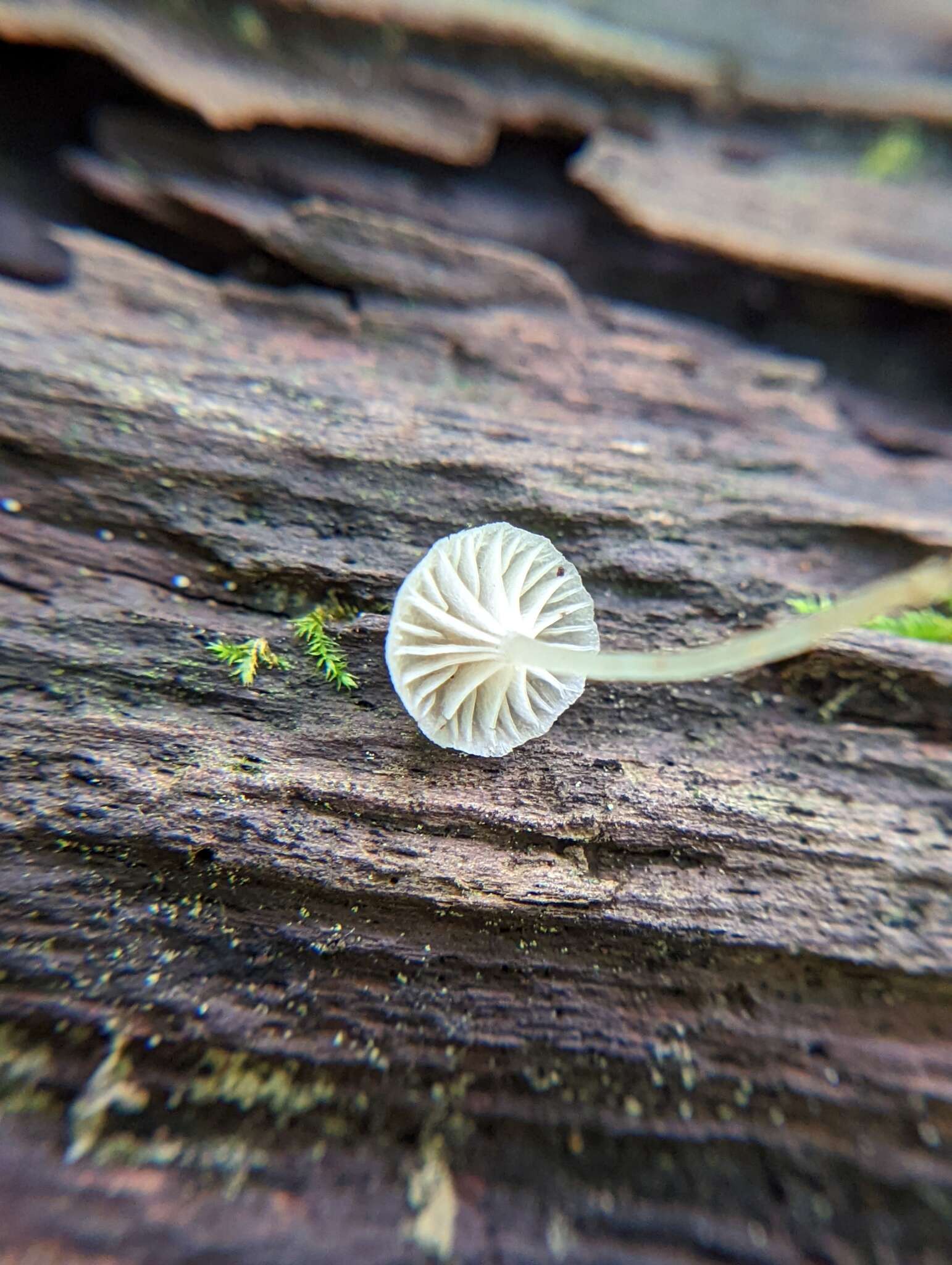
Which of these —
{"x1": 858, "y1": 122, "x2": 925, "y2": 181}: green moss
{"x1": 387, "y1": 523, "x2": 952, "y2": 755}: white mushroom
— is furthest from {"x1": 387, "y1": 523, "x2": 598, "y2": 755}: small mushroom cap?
{"x1": 858, "y1": 122, "x2": 925, "y2": 181}: green moss

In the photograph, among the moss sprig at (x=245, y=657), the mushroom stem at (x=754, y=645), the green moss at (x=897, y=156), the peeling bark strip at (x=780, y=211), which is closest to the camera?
the mushroom stem at (x=754, y=645)

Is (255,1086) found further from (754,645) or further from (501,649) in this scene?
(754,645)

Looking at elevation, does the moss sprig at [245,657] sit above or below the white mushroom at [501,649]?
below

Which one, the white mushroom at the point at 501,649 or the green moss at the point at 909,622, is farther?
the green moss at the point at 909,622

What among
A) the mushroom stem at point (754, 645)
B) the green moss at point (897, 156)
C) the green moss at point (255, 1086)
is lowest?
the green moss at point (255, 1086)

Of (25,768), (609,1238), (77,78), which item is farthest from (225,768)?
(77,78)

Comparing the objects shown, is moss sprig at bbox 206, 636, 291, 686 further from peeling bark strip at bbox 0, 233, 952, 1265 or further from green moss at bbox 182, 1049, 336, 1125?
green moss at bbox 182, 1049, 336, 1125

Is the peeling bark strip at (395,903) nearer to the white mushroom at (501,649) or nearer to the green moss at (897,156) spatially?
the white mushroom at (501,649)

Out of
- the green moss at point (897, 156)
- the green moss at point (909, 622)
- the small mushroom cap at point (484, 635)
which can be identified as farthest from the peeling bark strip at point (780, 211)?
the small mushroom cap at point (484, 635)
